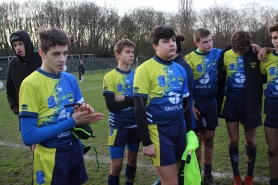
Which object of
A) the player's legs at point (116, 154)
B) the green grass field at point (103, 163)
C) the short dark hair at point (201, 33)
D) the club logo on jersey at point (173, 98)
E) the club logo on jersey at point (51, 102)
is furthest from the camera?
the green grass field at point (103, 163)

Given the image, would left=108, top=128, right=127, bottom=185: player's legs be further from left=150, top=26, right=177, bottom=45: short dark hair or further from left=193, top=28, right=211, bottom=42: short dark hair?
left=193, top=28, right=211, bottom=42: short dark hair

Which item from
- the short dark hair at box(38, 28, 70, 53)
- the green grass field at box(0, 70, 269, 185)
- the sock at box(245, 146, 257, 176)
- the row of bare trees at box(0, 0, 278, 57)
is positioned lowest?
the green grass field at box(0, 70, 269, 185)

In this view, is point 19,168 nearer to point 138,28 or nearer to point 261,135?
point 261,135

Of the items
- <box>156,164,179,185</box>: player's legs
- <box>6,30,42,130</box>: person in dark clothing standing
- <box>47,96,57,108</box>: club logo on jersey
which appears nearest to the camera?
<box>47,96,57,108</box>: club logo on jersey

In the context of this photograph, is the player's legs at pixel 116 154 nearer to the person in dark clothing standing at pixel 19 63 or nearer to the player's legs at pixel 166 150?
the player's legs at pixel 166 150

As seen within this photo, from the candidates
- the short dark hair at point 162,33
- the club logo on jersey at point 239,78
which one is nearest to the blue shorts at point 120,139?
the short dark hair at point 162,33

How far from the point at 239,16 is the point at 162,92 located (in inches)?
1631

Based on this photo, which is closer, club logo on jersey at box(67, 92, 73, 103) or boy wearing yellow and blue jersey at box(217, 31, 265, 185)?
club logo on jersey at box(67, 92, 73, 103)

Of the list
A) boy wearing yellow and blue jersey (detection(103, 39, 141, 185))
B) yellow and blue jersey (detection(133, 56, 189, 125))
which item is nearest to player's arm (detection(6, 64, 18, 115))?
boy wearing yellow and blue jersey (detection(103, 39, 141, 185))

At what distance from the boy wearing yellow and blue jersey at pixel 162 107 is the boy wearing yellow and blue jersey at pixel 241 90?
1355mm

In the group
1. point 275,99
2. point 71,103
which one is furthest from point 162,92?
point 275,99

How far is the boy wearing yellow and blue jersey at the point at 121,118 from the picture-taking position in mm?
3424

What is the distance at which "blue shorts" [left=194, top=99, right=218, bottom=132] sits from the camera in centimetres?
398

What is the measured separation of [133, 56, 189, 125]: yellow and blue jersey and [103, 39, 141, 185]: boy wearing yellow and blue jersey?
781 mm
